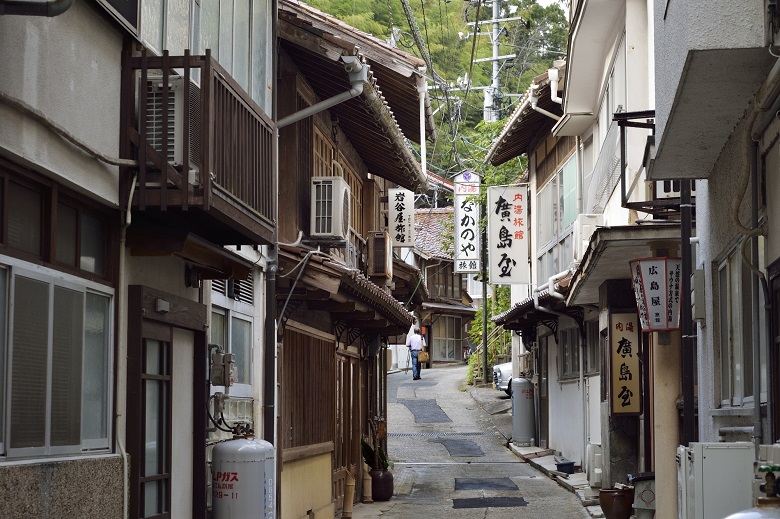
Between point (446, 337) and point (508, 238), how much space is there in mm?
37640

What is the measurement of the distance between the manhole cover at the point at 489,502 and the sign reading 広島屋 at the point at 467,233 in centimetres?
2040

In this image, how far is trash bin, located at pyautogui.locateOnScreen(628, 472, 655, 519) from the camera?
1730 centimetres

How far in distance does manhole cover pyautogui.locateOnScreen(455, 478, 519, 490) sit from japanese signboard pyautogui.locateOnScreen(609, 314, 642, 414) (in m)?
5.97

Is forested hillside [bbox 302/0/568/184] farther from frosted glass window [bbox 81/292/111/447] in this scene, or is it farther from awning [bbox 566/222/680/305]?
frosted glass window [bbox 81/292/111/447]

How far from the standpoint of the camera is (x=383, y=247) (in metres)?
25.4

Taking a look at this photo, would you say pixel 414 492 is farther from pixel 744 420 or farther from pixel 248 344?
pixel 744 420

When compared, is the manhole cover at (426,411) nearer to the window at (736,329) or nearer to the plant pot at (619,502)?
the plant pot at (619,502)

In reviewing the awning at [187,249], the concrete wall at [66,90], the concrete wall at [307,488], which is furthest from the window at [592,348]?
the concrete wall at [66,90]

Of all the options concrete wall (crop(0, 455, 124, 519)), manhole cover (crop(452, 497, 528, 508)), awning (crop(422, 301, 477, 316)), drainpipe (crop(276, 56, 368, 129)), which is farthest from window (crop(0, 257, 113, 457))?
awning (crop(422, 301, 477, 316))

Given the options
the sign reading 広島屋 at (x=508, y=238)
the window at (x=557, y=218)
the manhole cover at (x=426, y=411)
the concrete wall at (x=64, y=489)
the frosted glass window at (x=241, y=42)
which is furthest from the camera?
the manhole cover at (x=426, y=411)

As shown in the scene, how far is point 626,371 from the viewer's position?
804 inches

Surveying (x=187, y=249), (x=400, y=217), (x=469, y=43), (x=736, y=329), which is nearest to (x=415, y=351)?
(x=469, y=43)

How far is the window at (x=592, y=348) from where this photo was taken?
83.2 ft

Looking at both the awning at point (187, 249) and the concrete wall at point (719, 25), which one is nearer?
the concrete wall at point (719, 25)
